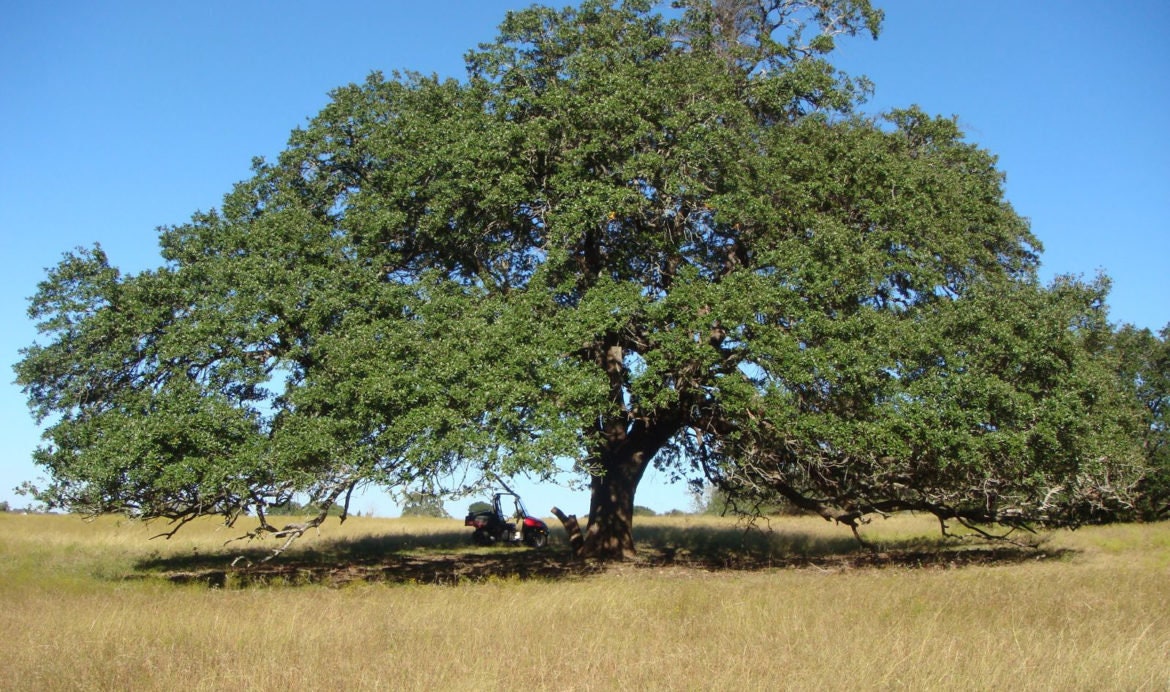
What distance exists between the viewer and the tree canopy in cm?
1360

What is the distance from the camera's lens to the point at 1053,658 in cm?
764

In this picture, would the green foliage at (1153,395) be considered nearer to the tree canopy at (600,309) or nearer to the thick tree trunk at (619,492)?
the tree canopy at (600,309)

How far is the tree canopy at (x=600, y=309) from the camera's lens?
13.6 metres

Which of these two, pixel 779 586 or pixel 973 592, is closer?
pixel 973 592

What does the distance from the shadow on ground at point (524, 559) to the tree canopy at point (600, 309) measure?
67.3 inches

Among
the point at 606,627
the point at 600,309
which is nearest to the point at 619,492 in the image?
the point at 600,309

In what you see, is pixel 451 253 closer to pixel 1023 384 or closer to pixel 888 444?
pixel 888 444

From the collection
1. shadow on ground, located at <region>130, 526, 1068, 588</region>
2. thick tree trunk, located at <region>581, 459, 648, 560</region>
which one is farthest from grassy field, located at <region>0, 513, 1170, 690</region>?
thick tree trunk, located at <region>581, 459, 648, 560</region>

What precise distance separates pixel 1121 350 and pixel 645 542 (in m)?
20.8

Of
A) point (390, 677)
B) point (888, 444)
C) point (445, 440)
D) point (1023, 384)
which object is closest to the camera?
point (390, 677)

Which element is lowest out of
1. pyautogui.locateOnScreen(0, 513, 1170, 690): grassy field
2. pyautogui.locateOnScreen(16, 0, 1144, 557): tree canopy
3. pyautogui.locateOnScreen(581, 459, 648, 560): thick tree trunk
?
pyautogui.locateOnScreen(0, 513, 1170, 690): grassy field

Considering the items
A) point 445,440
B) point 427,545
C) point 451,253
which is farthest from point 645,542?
point 445,440

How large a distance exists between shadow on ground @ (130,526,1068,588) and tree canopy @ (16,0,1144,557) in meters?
1.71

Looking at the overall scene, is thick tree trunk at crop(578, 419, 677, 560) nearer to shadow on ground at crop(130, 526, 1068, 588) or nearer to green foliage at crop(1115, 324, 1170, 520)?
shadow on ground at crop(130, 526, 1068, 588)
